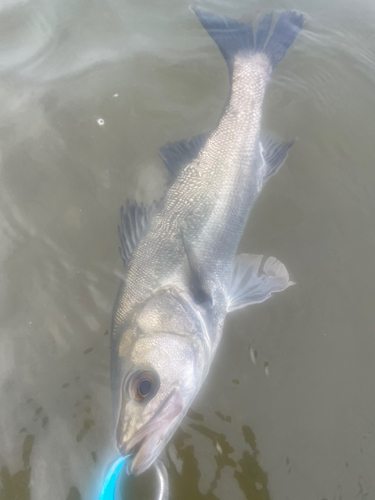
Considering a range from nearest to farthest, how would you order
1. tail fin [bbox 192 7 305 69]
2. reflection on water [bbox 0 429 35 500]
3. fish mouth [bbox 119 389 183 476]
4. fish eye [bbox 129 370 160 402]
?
fish mouth [bbox 119 389 183 476] → fish eye [bbox 129 370 160 402] → reflection on water [bbox 0 429 35 500] → tail fin [bbox 192 7 305 69]

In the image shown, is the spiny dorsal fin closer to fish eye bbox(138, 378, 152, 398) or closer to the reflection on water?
fish eye bbox(138, 378, 152, 398)

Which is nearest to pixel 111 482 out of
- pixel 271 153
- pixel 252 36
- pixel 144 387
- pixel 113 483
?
pixel 113 483

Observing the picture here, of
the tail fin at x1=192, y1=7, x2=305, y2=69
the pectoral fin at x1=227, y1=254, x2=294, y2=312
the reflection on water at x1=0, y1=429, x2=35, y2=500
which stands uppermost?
the tail fin at x1=192, y1=7, x2=305, y2=69

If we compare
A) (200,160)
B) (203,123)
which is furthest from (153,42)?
(200,160)

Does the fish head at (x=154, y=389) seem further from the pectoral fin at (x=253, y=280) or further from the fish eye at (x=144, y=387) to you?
the pectoral fin at (x=253, y=280)

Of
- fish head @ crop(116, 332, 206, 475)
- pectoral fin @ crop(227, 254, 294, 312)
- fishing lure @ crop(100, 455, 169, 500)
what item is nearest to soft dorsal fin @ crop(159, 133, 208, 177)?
pectoral fin @ crop(227, 254, 294, 312)

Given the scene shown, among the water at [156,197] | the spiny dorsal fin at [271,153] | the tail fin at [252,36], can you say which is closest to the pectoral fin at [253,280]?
the water at [156,197]
